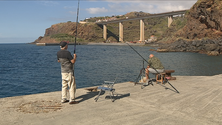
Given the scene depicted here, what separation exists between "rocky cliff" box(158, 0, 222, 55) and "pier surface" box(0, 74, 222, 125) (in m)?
49.2

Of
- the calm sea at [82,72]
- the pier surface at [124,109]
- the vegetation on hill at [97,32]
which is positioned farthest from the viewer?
the vegetation on hill at [97,32]

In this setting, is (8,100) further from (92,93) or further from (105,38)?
(105,38)

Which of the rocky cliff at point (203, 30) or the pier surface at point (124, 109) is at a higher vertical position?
the rocky cliff at point (203, 30)

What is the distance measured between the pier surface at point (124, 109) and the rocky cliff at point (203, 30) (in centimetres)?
4921

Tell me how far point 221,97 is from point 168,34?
102514mm

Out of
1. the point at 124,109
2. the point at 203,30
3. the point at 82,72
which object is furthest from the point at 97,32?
the point at 124,109

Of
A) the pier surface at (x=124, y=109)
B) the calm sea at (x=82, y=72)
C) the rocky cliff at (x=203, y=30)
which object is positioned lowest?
the calm sea at (x=82, y=72)

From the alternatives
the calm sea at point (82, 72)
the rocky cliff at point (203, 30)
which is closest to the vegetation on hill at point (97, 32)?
the rocky cliff at point (203, 30)

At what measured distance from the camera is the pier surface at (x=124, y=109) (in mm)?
6227

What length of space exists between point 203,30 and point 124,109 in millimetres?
72762

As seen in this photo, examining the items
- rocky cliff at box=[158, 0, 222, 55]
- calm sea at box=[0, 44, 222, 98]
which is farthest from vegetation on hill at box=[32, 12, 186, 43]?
calm sea at box=[0, 44, 222, 98]

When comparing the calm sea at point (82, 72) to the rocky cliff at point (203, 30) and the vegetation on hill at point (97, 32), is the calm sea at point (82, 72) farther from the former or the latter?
the vegetation on hill at point (97, 32)

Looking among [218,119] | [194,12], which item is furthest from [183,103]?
[194,12]

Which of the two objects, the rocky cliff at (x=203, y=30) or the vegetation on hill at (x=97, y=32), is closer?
the rocky cliff at (x=203, y=30)
